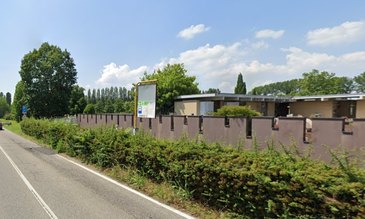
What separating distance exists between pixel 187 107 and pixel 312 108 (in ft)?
47.1

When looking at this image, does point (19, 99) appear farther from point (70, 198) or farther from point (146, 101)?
point (70, 198)

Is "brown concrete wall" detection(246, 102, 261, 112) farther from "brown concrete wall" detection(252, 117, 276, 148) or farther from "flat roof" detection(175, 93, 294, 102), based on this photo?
"brown concrete wall" detection(252, 117, 276, 148)

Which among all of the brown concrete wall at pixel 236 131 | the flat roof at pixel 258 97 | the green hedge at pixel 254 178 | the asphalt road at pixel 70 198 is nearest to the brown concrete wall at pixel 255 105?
the flat roof at pixel 258 97

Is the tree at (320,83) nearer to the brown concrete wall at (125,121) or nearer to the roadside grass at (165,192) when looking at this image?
the brown concrete wall at (125,121)

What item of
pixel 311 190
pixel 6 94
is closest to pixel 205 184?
pixel 311 190

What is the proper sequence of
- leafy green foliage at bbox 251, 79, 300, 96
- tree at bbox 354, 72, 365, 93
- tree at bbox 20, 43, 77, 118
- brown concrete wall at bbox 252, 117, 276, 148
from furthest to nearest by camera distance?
leafy green foliage at bbox 251, 79, 300, 96, tree at bbox 354, 72, 365, 93, tree at bbox 20, 43, 77, 118, brown concrete wall at bbox 252, 117, 276, 148

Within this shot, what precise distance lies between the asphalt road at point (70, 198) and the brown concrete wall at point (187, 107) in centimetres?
2076

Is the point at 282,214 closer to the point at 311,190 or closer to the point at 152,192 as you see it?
the point at 311,190

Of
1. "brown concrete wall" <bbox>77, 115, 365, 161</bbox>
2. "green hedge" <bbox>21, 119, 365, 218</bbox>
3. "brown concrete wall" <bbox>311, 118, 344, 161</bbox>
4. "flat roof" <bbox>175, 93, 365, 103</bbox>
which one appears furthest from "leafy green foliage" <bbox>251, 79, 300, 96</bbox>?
"green hedge" <bbox>21, 119, 365, 218</bbox>

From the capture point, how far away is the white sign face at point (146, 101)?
11909 mm

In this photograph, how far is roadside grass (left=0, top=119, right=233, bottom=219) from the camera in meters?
6.04

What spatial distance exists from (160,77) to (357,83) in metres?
64.7

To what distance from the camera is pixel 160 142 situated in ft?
28.1

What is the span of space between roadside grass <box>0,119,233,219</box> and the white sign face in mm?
2761
